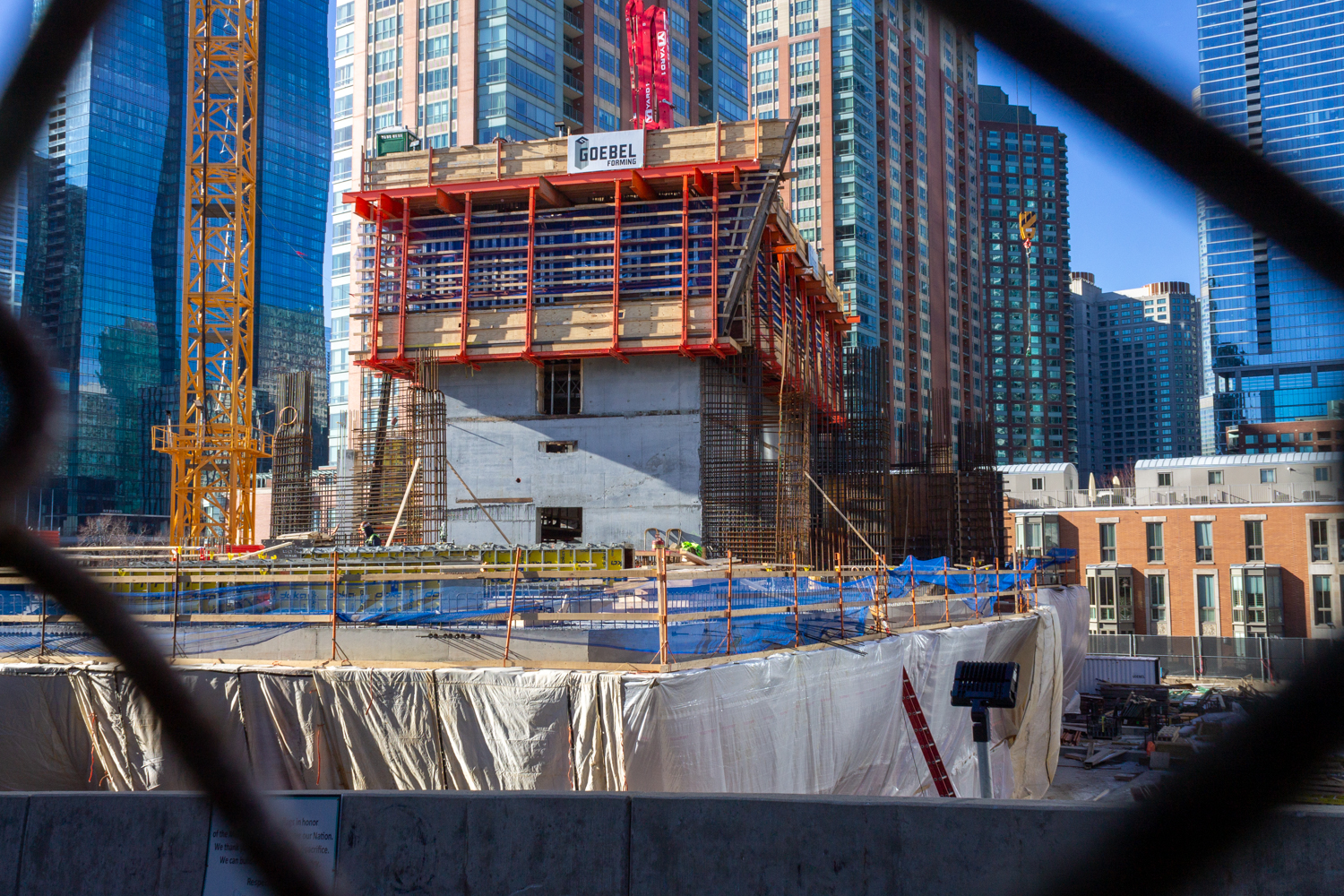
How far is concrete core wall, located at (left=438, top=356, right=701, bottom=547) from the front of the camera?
113 ft

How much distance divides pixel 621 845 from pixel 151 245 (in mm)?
109639

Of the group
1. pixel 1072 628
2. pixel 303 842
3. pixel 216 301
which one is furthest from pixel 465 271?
pixel 303 842

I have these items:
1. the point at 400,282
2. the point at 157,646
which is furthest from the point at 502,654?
the point at 400,282

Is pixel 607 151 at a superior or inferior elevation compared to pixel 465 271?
superior

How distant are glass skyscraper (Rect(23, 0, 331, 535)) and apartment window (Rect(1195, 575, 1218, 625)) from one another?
198 feet

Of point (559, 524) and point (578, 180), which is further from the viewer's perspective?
point (559, 524)

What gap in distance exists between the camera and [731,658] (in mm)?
13211

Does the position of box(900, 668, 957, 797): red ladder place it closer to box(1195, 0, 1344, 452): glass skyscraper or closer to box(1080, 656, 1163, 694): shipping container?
box(1195, 0, 1344, 452): glass skyscraper

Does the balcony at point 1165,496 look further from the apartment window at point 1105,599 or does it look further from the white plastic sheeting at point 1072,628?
the white plastic sheeting at point 1072,628

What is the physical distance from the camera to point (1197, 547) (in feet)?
230

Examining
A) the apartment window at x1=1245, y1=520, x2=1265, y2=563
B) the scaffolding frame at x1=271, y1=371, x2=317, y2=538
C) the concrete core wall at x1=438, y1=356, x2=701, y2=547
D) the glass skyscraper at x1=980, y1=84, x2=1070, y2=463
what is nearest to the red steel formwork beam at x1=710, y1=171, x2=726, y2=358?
the concrete core wall at x1=438, y1=356, x2=701, y2=547

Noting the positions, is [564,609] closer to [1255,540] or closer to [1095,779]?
[1095,779]

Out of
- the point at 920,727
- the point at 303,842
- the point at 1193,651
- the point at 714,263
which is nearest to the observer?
the point at 303,842

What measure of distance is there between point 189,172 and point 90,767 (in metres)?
41.6
